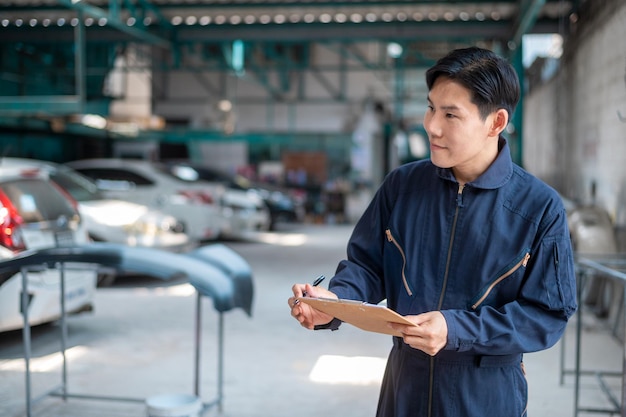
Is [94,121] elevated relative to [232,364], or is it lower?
elevated

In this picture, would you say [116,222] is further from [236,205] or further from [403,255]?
[403,255]

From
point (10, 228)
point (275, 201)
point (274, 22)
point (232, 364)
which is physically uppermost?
point (274, 22)

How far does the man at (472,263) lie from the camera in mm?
1931

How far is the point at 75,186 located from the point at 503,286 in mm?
7793

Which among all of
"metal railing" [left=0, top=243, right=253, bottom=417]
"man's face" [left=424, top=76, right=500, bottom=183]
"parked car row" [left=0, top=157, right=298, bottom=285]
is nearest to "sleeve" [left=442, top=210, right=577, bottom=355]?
"man's face" [left=424, top=76, right=500, bottom=183]

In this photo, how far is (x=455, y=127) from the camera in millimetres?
1986

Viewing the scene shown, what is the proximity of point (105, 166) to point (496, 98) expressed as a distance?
1007cm

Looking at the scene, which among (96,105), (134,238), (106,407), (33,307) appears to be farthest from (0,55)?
(106,407)

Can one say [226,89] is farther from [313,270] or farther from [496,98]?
[496,98]

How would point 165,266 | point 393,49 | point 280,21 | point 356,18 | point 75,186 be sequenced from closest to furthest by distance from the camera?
point 165,266 → point 75,186 → point 356,18 → point 280,21 → point 393,49

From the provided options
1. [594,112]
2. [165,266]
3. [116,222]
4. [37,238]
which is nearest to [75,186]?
[116,222]

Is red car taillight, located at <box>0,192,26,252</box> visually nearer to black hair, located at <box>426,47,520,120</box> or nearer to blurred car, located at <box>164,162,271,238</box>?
black hair, located at <box>426,47,520,120</box>

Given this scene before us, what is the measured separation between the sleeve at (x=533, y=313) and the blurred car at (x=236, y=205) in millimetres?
10422

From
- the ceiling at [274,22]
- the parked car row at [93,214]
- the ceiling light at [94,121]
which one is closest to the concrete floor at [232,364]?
the parked car row at [93,214]
